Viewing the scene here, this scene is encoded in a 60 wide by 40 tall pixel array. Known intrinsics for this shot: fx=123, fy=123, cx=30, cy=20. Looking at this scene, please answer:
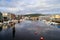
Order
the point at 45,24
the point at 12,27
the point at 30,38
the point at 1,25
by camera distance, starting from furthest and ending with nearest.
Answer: the point at 1,25
the point at 45,24
the point at 12,27
the point at 30,38

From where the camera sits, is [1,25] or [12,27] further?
[1,25]

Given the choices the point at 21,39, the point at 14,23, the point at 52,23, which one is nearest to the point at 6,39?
the point at 21,39

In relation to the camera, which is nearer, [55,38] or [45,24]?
[55,38]

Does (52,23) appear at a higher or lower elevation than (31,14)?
lower

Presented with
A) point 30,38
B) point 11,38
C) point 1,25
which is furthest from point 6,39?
point 1,25

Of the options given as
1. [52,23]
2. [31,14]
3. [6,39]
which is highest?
[31,14]

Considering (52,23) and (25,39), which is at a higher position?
(52,23)

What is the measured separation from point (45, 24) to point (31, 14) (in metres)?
3.94

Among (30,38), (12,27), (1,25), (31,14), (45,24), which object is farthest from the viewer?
(1,25)

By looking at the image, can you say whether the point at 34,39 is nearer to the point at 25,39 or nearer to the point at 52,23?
the point at 25,39

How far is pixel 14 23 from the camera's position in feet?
27.1

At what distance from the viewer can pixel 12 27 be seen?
8.20 meters

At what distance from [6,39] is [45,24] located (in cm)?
418

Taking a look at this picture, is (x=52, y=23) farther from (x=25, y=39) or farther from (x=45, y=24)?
(x=25, y=39)
